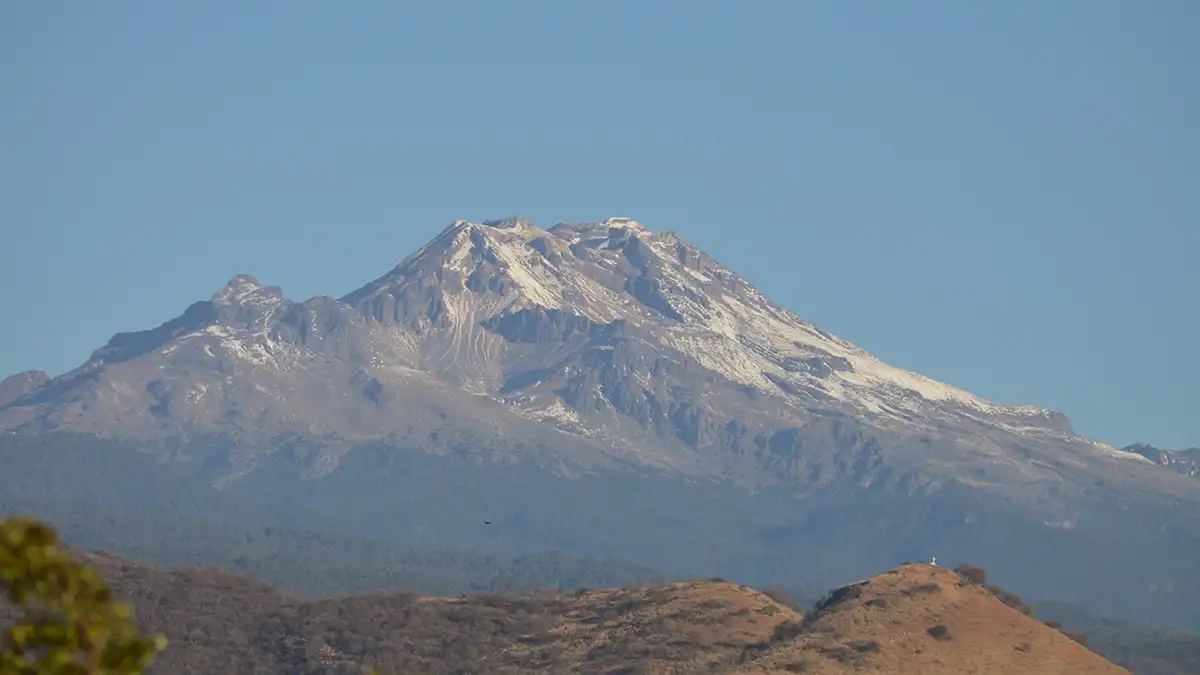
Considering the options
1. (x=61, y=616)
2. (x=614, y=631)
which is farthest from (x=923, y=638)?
(x=61, y=616)

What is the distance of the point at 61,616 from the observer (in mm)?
25328

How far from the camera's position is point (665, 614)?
124562 mm

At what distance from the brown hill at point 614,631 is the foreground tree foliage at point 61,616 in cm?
8150

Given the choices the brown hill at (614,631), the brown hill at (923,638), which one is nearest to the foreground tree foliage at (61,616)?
the brown hill at (923,638)

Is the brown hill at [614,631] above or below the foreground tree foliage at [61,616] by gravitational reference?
below

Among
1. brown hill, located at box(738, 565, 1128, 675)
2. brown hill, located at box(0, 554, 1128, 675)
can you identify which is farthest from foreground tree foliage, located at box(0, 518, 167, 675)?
brown hill, located at box(0, 554, 1128, 675)

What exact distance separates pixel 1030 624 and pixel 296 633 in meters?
47.7

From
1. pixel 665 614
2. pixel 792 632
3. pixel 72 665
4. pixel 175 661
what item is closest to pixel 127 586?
pixel 175 661

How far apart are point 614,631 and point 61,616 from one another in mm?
98718

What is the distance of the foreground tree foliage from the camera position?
24.1 metres

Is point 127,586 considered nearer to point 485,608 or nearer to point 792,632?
point 485,608

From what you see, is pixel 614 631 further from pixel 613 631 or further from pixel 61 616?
pixel 61 616

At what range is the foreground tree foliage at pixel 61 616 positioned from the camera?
78.9ft

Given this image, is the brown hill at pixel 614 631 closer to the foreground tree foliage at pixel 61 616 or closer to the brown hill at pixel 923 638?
the brown hill at pixel 923 638
